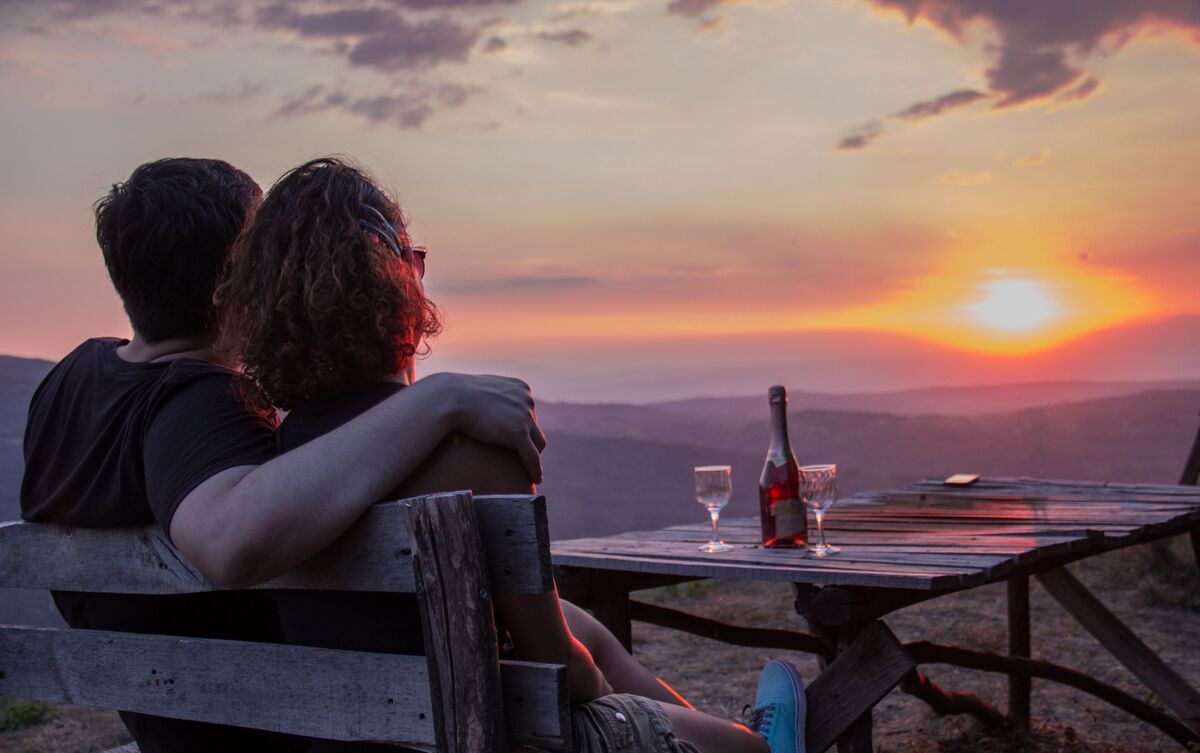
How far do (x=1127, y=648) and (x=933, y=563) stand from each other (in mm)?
1820

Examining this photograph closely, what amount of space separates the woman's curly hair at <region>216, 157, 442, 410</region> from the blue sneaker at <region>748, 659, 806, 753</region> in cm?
134

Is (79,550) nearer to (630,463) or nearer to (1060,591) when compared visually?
(1060,591)

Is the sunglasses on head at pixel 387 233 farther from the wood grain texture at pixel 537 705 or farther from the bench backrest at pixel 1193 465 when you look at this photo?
the bench backrest at pixel 1193 465

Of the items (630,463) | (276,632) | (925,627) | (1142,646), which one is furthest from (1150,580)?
(630,463)

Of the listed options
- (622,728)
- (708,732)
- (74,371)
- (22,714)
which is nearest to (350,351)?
(74,371)

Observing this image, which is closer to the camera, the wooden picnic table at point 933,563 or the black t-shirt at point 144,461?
the black t-shirt at point 144,461

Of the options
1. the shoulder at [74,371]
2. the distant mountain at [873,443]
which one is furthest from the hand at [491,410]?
the distant mountain at [873,443]

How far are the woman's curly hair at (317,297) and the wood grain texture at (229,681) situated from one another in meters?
0.44

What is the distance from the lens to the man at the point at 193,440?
4.93ft

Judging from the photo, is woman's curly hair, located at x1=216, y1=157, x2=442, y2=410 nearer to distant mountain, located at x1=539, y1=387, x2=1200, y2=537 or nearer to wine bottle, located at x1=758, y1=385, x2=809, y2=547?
wine bottle, located at x1=758, y1=385, x2=809, y2=547

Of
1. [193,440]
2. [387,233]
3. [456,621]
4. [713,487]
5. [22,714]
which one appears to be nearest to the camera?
[456,621]

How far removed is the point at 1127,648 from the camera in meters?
3.96

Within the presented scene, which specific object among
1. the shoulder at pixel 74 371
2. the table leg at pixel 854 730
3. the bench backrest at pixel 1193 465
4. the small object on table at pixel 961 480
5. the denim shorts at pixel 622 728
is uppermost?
the shoulder at pixel 74 371

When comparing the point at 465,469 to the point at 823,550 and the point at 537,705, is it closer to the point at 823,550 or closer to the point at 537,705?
the point at 537,705
